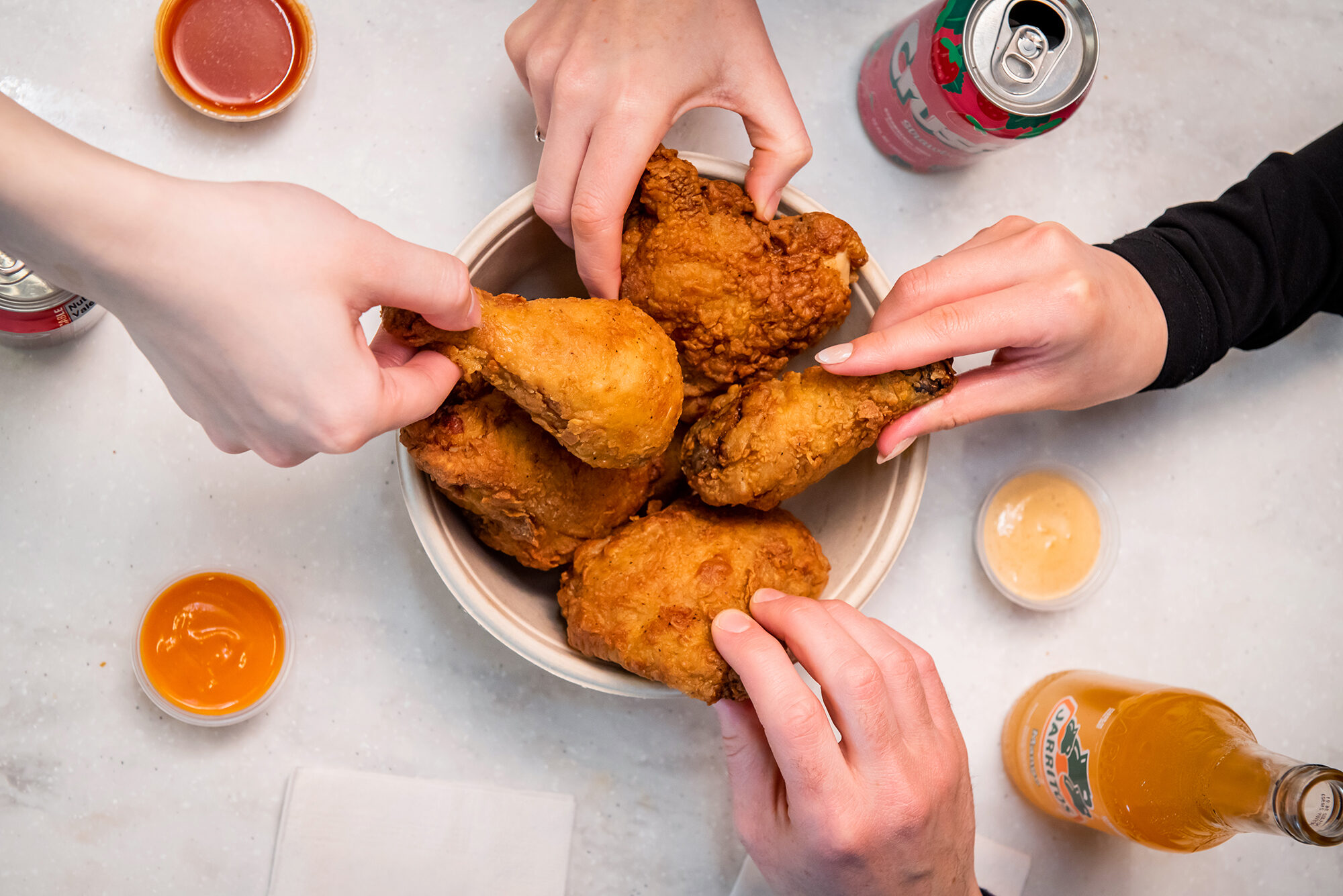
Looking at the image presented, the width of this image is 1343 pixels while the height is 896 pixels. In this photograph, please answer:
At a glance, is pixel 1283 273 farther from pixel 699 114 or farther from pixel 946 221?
pixel 699 114

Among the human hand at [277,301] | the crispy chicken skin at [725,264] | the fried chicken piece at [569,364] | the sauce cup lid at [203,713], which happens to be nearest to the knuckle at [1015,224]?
the crispy chicken skin at [725,264]

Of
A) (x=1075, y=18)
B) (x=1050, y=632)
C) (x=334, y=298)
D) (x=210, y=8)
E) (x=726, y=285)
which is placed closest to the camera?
(x=334, y=298)

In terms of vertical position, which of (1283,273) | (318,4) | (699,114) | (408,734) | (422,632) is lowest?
(408,734)

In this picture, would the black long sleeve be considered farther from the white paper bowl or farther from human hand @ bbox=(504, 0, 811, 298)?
human hand @ bbox=(504, 0, 811, 298)

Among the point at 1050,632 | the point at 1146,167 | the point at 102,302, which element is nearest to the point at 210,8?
the point at 102,302

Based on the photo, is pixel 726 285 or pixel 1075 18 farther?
pixel 1075 18

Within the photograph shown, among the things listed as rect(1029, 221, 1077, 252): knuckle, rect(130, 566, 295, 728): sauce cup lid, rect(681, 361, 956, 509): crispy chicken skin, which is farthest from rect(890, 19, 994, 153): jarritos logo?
rect(130, 566, 295, 728): sauce cup lid

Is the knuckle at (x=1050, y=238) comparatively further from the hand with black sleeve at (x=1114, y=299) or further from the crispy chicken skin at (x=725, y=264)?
the crispy chicken skin at (x=725, y=264)

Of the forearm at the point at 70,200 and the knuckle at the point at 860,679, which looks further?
the knuckle at the point at 860,679
